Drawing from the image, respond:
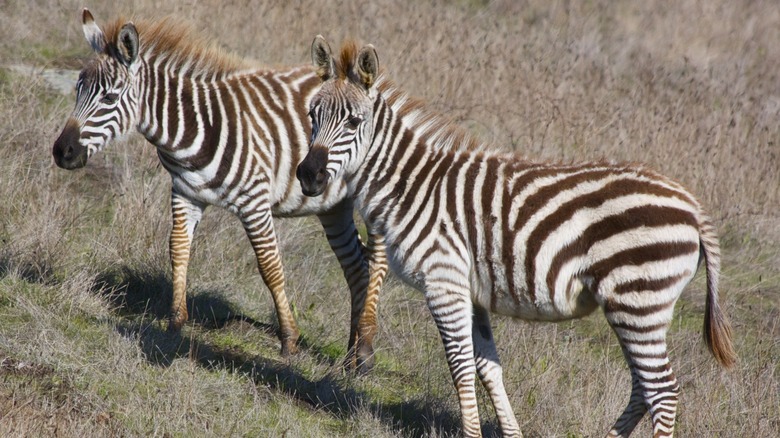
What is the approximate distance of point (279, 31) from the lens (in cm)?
1373

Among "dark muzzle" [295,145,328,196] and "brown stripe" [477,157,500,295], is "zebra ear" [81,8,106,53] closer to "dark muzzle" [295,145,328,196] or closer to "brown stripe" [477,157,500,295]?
"dark muzzle" [295,145,328,196]

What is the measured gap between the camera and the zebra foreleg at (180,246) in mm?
7355

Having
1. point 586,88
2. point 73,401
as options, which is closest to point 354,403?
point 73,401

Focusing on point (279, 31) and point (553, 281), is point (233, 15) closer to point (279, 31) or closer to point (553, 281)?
point (279, 31)

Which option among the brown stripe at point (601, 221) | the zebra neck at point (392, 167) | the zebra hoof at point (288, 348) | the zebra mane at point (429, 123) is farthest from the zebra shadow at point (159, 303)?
the brown stripe at point (601, 221)

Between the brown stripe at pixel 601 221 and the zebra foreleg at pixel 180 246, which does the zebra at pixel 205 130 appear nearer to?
the zebra foreleg at pixel 180 246

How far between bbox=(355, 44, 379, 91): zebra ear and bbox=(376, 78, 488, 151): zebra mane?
0.97 feet

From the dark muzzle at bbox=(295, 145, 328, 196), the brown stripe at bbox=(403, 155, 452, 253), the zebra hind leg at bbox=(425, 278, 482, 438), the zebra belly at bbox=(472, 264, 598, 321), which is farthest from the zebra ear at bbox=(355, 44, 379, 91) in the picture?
the zebra belly at bbox=(472, 264, 598, 321)

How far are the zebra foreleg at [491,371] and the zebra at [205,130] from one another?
1.57 meters

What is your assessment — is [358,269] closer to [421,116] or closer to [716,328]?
[421,116]

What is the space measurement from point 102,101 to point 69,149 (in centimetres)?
50

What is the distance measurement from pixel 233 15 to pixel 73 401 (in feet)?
31.7

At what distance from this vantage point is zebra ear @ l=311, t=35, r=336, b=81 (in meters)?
5.84

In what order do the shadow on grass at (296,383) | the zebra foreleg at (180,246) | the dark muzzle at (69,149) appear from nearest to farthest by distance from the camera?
1. the shadow on grass at (296,383)
2. the dark muzzle at (69,149)
3. the zebra foreleg at (180,246)
